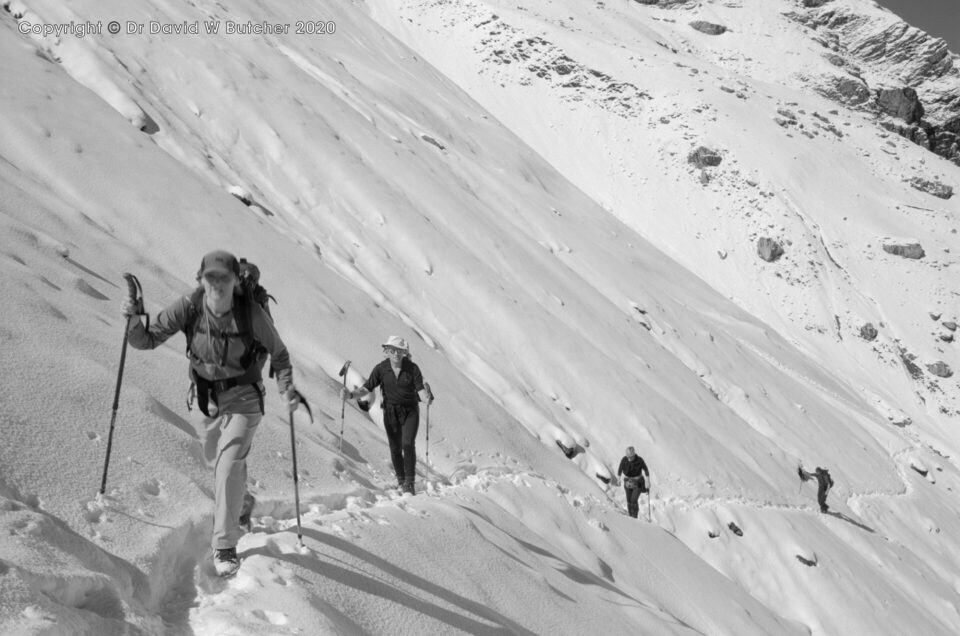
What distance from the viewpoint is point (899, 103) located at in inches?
3701

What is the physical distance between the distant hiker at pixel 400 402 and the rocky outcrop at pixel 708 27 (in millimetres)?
109544

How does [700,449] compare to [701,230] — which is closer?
[700,449]

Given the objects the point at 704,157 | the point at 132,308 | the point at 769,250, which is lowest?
the point at 769,250

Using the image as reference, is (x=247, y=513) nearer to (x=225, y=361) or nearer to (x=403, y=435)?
(x=225, y=361)

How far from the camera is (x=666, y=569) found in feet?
38.5

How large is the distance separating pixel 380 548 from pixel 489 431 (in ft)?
28.7

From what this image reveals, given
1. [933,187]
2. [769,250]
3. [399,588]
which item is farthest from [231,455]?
[933,187]

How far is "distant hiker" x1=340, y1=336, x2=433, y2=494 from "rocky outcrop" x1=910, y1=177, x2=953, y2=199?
7782 cm

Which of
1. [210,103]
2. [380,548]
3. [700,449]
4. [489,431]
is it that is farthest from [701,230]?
[380,548]

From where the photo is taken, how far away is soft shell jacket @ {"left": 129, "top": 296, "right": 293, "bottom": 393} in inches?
186

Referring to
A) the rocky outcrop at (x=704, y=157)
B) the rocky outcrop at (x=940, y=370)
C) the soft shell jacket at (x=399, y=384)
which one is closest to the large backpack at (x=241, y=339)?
the soft shell jacket at (x=399, y=384)

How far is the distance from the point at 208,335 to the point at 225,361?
0.20 meters

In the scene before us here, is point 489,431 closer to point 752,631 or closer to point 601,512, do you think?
point 601,512

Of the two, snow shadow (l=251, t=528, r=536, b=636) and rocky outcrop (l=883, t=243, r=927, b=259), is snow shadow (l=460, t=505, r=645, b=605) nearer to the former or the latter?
snow shadow (l=251, t=528, r=536, b=636)
